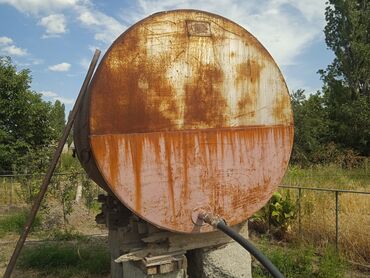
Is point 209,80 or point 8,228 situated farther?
point 8,228

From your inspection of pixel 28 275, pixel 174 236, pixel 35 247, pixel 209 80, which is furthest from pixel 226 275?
pixel 35 247

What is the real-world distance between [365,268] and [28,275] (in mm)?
4079

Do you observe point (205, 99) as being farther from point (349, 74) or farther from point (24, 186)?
point (349, 74)

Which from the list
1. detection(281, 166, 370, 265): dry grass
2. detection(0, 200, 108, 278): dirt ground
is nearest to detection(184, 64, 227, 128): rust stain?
detection(281, 166, 370, 265): dry grass

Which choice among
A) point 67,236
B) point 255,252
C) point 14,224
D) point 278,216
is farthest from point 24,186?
point 255,252

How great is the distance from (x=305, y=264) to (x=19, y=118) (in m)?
12.9

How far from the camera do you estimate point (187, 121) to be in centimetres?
353

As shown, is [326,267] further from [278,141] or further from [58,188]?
[58,188]

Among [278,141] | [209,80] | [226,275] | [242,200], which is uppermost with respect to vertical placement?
[209,80]

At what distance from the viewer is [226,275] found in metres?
4.17

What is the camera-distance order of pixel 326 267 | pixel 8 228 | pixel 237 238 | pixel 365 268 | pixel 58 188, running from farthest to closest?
1. pixel 58 188
2. pixel 8 228
3. pixel 365 268
4. pixel 326 267
5. pixel 237 238

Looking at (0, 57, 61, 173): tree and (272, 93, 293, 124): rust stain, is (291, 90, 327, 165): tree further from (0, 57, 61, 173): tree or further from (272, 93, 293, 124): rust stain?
(272, 93, 293, 124): rust stain

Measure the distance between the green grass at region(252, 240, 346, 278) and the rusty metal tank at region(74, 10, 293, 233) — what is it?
4.92 ft

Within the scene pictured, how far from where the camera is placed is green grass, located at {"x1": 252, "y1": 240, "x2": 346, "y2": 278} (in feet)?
15.9
